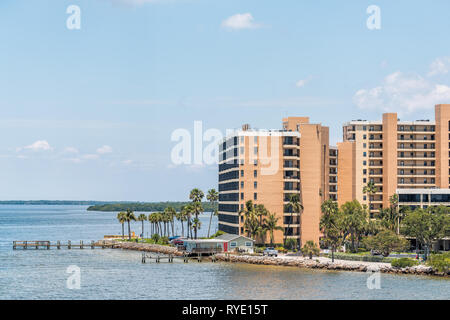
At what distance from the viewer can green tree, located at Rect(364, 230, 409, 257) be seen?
123 meters

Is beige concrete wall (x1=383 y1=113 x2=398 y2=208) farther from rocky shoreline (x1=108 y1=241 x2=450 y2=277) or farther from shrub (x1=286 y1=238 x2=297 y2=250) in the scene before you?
rocky shoreline (x1=108 y1=241 x2=450 y2=277)

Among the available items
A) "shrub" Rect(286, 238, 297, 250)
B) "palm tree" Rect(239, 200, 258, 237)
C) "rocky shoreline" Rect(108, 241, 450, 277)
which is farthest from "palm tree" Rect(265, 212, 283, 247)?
"rocky shoreline" Rect(108, 241, 450, 277)

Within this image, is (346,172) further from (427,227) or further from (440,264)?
(440,264)

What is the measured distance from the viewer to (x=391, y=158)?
538ft

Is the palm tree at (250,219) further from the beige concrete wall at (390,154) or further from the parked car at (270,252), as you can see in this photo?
the beige concrete wall at (390,154)

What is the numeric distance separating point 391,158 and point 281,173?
36.6 metres

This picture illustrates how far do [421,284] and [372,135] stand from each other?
75936mm

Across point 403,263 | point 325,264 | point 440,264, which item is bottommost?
point 325,264

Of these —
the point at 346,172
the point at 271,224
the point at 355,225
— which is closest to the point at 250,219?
the point at 271,224

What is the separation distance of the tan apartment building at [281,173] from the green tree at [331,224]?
2.25 meters

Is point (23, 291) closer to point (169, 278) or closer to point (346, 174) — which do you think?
point (169, 278)

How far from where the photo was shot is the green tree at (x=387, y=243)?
12262 centimetres

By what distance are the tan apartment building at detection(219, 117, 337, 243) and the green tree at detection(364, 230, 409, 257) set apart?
22.0 metres

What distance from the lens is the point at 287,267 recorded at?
11850 cm
